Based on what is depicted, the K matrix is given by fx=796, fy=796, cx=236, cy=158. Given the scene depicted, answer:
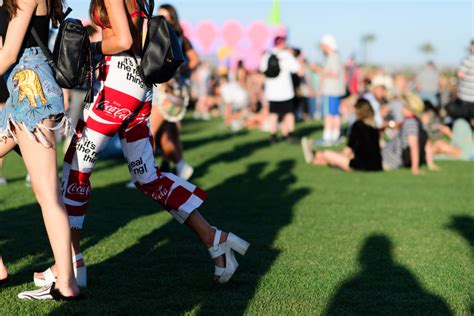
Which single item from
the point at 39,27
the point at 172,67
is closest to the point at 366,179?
the point at 172,67

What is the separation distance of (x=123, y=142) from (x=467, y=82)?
11.5m

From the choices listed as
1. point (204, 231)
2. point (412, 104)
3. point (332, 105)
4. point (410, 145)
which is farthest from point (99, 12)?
point (332, 105)

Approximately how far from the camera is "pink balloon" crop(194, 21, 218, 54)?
32844 millimetres

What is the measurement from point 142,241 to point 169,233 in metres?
0.36

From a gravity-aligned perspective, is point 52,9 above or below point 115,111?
above

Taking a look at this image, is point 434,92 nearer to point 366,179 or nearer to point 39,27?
point 366,179

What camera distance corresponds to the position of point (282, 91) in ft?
49.5

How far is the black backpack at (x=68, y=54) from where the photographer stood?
3977 mm

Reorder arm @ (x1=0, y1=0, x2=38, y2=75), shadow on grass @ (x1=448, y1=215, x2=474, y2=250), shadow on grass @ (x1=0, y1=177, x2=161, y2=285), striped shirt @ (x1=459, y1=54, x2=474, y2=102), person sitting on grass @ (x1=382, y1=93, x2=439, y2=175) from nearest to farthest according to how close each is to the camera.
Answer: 1. arm @ (x1=0, y1=0, x2=38, y2=75)
2. shadow on grass @ (x1=0, y1=177, x2=161, y2=285)
3. shadow on grass @ (x1=448, y1=215, x2=474, y2=250)
4. person sitting on grass @ (x1=382, y1=93, x2=439, y2=175)
5. striped shirt @ (x1=459, y1=54, x2=474, y2=102)

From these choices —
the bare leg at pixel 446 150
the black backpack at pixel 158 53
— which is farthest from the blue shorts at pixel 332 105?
the black backpack at pixel 158 53

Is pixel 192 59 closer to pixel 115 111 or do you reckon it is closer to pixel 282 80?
pixel 115 111

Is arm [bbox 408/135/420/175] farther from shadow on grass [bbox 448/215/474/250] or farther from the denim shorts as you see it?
the denim shorts

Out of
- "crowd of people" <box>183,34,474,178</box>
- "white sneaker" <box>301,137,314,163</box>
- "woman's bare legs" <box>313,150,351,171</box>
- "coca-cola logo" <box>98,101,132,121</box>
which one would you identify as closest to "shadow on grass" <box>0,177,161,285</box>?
"coca-cola logo" <box>98,101,132,121</box>

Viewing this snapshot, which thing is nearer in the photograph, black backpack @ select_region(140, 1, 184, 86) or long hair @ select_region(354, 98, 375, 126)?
black backpack @ select_region(140, 1, 184, 86)
